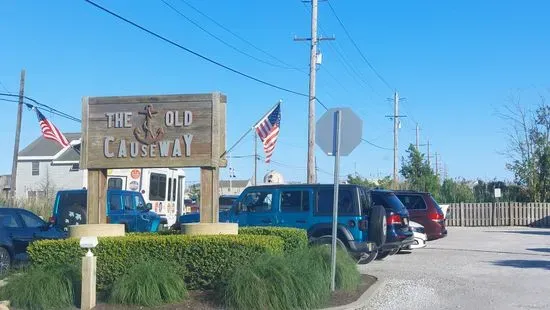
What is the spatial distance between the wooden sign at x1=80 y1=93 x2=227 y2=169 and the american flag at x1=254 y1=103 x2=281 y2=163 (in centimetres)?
1082

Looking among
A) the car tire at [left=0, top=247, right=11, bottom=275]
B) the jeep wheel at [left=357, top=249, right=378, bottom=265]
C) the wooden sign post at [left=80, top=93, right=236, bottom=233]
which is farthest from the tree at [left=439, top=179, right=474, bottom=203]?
the wooden sign post at [left=80, top=93, right=236, bottom=233]

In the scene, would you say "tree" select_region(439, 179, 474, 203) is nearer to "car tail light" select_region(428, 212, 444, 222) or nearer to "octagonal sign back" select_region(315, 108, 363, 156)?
"car tail light" select_region(428, 212, 444, 222)

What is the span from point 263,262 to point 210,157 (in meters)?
2.54

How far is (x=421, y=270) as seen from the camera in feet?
51.2

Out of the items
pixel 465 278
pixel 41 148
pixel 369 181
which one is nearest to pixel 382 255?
pixel 465 278

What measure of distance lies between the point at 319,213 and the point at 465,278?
3.25 meters

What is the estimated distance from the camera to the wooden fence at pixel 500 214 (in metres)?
38.0

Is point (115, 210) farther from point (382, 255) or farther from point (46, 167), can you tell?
point (46, 167)

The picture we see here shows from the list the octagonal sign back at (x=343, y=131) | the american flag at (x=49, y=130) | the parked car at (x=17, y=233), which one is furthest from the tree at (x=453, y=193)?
the octagonal sign back at (x=343, y=131)

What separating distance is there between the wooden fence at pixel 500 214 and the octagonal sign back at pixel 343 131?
2758cm

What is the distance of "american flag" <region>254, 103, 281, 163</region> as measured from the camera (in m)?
23.4

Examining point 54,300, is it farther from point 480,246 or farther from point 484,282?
point 480,246

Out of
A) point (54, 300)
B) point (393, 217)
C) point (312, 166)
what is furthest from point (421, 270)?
point (312, 166)

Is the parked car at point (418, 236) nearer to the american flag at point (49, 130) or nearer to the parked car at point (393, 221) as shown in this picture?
the parked car at point (393, 221)
